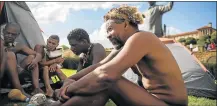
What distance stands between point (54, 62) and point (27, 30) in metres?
0.75

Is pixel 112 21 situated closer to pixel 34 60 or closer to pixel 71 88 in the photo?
pixel 71 88

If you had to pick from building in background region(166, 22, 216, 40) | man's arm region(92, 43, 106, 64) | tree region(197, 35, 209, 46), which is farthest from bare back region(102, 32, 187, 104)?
tree region(197, 35, 209, 46)

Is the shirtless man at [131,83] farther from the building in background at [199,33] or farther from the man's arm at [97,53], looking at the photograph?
the building in background at [199,33]

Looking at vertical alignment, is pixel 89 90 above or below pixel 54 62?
above

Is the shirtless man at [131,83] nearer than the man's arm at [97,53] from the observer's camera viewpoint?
Yes

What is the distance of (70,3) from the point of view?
9.74 feet

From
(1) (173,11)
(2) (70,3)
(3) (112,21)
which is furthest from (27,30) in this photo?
(3) (112,21)

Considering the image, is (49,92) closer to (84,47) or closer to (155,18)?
(84,47)

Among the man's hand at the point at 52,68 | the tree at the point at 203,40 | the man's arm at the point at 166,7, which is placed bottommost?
the tree at the point at 203,40

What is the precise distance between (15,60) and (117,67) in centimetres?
127

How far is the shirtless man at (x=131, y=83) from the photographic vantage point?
1.03m

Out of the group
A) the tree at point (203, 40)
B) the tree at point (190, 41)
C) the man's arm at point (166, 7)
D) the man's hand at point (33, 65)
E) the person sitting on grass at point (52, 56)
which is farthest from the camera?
the tree at point (203, 40)

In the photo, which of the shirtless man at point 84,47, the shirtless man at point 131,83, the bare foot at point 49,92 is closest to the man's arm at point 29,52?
the bare foot at point 49,92

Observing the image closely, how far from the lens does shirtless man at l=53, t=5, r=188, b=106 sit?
1.03 meters
